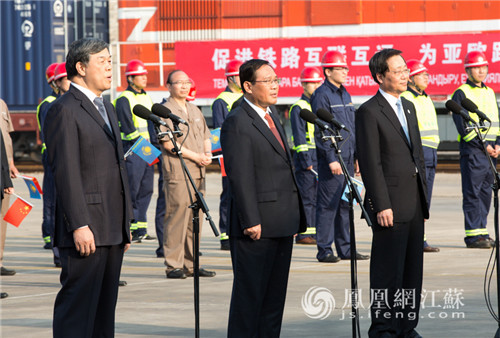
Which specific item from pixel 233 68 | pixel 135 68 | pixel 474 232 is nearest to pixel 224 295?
pixel 233 68

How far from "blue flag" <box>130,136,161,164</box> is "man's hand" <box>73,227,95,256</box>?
199 inches

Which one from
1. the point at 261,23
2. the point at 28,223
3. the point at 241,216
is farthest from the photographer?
the point at 261,23

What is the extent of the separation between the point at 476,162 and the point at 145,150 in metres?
3.99

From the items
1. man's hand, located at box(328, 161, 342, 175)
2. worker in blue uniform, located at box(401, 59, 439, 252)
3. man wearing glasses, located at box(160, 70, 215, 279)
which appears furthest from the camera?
worker in blue uniform, located at box(401, 59, 439, 252)

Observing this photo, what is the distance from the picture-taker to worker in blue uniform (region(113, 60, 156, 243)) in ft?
39.5

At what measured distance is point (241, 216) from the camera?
18.8 ft

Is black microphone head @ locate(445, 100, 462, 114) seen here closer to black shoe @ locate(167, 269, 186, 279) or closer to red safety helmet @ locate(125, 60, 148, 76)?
black shoe @ locate(167, 269, 186, 279)

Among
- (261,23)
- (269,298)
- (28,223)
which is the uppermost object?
(261,23)

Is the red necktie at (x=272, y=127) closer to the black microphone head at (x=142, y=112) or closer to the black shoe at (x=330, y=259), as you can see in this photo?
the black microphone head at (x=142, y=112)

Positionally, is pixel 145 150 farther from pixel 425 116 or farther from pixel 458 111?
pixel 458 111

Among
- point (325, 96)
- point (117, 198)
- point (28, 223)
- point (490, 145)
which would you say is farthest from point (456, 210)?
point (117, 198)

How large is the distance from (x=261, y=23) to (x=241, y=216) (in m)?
19.4

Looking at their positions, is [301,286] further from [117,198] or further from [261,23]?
[261,23]

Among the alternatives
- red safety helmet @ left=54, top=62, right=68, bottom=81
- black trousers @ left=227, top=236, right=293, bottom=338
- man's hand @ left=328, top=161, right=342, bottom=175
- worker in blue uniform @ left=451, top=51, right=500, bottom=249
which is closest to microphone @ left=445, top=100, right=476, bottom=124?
black trousers @ left=227, top=236, right=293, bottom=338
